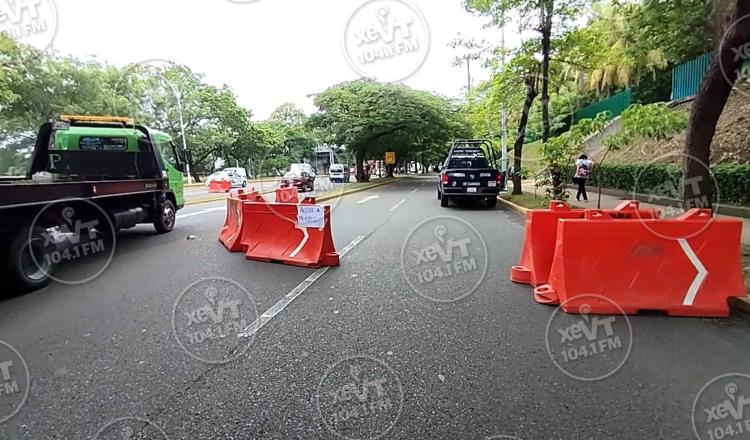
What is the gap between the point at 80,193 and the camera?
647 centimetres

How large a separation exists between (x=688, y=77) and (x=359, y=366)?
2109 centimetres

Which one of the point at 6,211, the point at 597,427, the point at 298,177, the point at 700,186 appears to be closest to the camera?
the point at 597,427

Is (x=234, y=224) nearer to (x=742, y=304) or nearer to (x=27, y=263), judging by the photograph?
(x=27, y=263)

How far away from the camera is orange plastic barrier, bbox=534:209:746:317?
4191mm

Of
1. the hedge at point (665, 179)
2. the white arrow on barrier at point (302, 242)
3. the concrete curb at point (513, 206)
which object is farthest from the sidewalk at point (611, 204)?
the white arrow on barrier at point (302, 242)

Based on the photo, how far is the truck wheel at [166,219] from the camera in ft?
31.8

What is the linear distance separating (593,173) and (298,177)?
15.2 m

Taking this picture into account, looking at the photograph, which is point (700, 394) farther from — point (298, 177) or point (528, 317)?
point (298, 177)

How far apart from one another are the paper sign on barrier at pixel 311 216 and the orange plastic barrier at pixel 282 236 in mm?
16

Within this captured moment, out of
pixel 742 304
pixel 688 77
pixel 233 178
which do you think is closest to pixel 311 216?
pixel 742 304

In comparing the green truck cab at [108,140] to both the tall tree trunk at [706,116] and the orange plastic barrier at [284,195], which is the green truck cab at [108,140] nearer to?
the orange plastic barrier at [284,195]

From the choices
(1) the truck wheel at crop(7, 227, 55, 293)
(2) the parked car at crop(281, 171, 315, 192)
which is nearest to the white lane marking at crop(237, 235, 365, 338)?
(1) the truck wheel at crop(7, 227, 55, 293)

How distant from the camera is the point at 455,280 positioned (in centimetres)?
571

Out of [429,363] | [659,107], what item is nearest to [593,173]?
[659,107]
